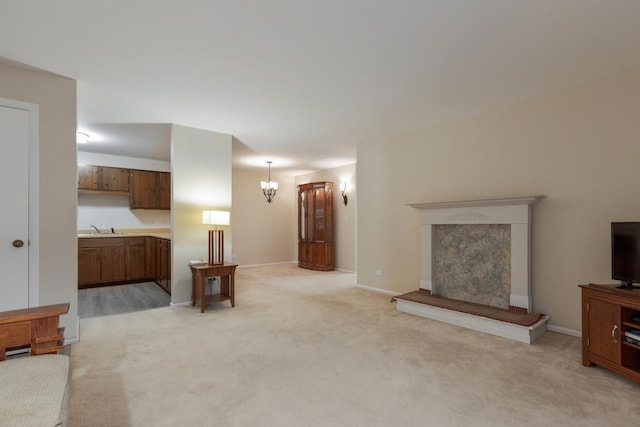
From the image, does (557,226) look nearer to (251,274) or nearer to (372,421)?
(372,421)

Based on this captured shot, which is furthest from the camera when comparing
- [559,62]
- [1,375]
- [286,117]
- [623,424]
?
[286,117]

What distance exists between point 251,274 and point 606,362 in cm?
598

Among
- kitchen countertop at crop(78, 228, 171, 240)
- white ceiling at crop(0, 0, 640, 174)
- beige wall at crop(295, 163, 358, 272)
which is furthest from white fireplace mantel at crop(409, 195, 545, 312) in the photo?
kitchen countertop at crop(78, 228, 171, 240)

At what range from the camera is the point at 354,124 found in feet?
14.7

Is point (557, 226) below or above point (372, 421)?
above

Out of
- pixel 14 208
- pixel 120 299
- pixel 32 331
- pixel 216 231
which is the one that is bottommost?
pixel 120 299

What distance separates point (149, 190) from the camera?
663cm

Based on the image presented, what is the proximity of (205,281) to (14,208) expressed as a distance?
2192mm

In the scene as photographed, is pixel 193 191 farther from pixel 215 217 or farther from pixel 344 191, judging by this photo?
pixel 344 191

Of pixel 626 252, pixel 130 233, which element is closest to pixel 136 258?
pixel 130 233

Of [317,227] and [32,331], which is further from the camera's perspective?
[317,227]

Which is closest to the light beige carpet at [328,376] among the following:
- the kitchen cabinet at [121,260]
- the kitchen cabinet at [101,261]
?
the kitchen cabinet at [121,260]

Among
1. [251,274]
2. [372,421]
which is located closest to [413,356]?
[372,421]

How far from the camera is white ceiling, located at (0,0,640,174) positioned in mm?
2070
